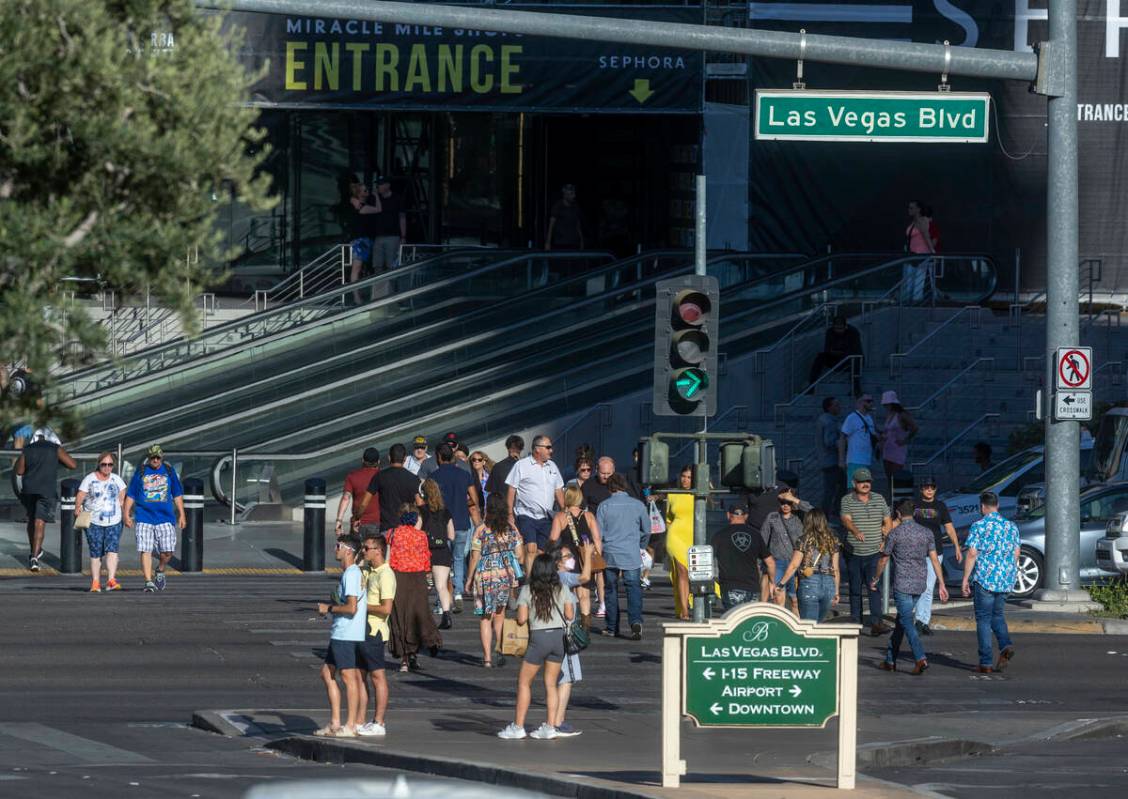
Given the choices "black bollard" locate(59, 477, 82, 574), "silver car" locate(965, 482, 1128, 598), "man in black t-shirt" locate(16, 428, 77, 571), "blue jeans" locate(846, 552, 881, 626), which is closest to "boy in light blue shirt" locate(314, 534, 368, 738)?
"blue jeans" locate(846, 552, 881, 626)

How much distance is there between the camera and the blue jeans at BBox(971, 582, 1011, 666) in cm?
1888

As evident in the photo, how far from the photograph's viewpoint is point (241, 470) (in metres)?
29.1

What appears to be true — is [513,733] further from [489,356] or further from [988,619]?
[489,356]

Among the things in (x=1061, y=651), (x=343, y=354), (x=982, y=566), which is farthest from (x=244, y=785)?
(x=343, y=354)

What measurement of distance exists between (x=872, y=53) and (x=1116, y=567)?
23.4 feet

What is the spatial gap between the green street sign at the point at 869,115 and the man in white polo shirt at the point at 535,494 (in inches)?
178

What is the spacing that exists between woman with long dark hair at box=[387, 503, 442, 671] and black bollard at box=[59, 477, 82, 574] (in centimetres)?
717

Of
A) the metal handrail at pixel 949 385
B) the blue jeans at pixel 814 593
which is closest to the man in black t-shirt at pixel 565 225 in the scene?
the metal handrail at pixel 949 385

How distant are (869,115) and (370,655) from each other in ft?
22.3

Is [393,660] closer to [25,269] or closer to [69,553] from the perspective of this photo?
[69,553]

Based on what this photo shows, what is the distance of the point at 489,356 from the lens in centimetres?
3522

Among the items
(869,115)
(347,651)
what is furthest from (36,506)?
(869,115)

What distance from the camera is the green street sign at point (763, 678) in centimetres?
1333

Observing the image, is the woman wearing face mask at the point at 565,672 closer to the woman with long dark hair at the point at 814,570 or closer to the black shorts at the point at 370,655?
the black shorts at the point at 370,655
